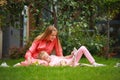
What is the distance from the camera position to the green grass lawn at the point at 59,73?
12086mm

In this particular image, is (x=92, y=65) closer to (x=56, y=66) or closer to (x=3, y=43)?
(x=56, y=66)

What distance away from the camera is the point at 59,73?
12570mm


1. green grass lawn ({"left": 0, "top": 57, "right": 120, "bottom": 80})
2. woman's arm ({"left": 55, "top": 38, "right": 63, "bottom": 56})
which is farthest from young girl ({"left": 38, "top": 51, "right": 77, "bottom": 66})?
green grass lawn ({"left": 0, "top": 57, "right": 120, "bottom": 80})

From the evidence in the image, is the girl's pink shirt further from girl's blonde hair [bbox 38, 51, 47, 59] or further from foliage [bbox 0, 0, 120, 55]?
foliage [bbox 0, 0, 120, 55]

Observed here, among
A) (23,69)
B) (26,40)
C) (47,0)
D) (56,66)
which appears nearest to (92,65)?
(56,66)

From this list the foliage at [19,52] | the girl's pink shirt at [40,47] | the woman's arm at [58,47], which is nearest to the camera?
the girl's pink shirt at [40,47]

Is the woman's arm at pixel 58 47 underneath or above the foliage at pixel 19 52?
above

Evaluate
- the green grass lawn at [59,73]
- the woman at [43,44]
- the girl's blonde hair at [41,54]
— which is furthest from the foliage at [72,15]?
the green grass lawn at [59,73]

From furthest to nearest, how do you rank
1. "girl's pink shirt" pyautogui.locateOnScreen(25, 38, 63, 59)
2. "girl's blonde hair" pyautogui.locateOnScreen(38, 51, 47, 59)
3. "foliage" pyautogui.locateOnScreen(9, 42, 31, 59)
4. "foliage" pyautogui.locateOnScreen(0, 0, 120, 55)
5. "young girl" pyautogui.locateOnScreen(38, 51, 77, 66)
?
"foliage" pyautogui.locateOnScreen(9, 42, 31, 59)
"foliage" pyautogui.locateOnScreen(0, 0, 120, 55)
"girl's pink shirt" pyautogui.locateOnScreen(25, 38, 63, 59)
"girl's blonde hair" pyautogui.locateOnScreen(38, 51, 47, 59)
"young girl" pyautogui.locateOnScreen(38, 51, 77, 66)

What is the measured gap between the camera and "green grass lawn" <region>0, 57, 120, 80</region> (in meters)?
12.1

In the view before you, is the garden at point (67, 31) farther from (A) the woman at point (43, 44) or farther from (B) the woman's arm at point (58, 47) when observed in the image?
(B) the woman's arm at point (58, 47)

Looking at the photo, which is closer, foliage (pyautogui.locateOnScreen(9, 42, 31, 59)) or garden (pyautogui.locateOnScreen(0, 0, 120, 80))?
garden (pyautogui.locateOnScreen(0, 0, 120, 80))

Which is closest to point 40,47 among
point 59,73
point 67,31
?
point 59,73

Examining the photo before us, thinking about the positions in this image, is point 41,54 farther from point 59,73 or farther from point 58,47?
point 59,73
